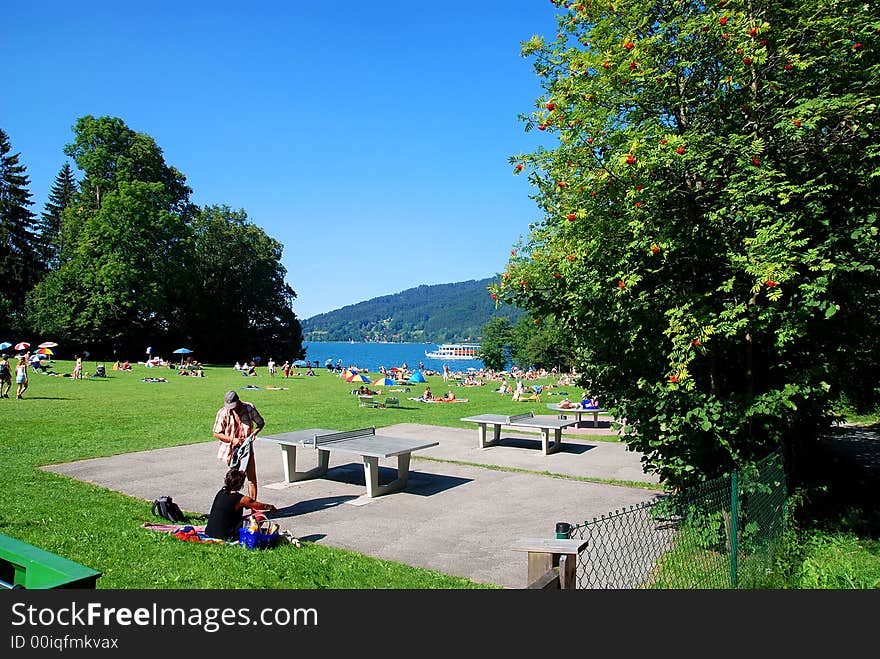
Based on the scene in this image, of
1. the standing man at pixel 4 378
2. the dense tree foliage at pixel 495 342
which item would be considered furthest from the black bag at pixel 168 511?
the dense tree foliage at pixel 495 342

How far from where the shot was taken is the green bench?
3.28m

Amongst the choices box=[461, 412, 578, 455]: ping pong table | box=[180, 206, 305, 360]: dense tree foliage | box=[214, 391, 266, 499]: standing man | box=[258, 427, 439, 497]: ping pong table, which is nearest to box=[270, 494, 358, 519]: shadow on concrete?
box=[258, 427, 439, 497]: ping pong table

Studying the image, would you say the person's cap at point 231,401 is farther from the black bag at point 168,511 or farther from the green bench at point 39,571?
the green bench at point 39,571

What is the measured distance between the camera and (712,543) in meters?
6.65

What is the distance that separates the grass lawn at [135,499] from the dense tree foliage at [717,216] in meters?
3.12

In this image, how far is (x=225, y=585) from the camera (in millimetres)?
5695

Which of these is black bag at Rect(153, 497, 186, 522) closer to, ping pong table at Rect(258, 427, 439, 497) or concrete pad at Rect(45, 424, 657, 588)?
concrete pad at Rect(45, 424, 657, 588)

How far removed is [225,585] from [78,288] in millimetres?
53172

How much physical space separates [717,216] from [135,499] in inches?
341

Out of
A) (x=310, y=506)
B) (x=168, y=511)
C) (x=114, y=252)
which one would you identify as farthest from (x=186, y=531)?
(x=114, y=252)

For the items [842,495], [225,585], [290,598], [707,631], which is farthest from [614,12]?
[842,495]

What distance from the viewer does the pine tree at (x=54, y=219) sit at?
60875mm

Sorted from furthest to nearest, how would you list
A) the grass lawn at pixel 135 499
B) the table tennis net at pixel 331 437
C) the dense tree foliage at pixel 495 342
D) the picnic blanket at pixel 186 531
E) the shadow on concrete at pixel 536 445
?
the dense tree foliage at pixel 495 342
the shadow on concrete at pixel 536 445
the table tennis net at pixel 331 437
the picnic blanket at pixel 186 531
the grass lawn at pixel 135 499

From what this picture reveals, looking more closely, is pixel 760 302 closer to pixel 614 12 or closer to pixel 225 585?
pixel 614 12
